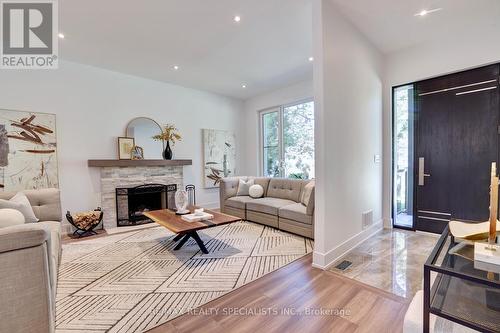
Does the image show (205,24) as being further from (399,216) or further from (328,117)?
(399,216)

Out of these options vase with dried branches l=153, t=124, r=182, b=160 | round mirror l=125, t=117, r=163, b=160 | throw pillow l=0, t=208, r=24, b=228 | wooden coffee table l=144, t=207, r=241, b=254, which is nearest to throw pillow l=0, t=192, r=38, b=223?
throw pillow l=0, t=208, r=24, b=228

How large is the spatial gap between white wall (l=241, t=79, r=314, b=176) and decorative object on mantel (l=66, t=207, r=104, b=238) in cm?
358

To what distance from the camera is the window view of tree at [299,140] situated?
5102 mm

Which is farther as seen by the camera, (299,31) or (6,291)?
(299,31)

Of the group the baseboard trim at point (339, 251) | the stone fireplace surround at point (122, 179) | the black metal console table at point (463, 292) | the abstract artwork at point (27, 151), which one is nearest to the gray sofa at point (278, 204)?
the baseboard trim at point (339, 251)

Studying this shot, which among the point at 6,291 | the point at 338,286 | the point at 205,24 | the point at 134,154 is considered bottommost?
the point at 338,286

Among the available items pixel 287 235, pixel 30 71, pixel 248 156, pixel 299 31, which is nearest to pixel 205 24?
pixel 299 31

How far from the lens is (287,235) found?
11.6 feet

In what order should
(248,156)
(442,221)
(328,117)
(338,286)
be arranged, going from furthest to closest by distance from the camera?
(248,156) < (442,221) < (328,117) < (338,286)

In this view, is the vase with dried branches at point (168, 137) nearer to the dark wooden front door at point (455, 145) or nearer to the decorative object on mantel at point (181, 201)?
the decorative object on mantel at point (181, 201)

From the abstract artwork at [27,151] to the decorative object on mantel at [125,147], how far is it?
0.93 meters

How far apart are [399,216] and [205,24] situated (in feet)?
13.4

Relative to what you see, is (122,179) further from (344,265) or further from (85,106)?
(344,265)

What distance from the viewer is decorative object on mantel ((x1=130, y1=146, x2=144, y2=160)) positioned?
4.46m
